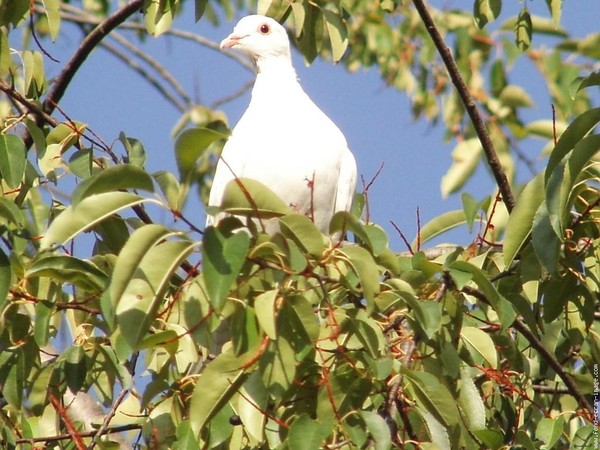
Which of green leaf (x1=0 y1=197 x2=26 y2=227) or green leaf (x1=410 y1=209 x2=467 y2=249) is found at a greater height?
green leaf (x1=410 y1=209 x2=467 y2=249)

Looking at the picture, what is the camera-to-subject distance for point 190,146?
2.33m

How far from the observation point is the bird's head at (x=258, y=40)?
5258mm

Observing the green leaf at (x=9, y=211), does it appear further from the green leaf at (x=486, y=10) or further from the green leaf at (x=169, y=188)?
Result: the green leaf at (x=486, y=10)

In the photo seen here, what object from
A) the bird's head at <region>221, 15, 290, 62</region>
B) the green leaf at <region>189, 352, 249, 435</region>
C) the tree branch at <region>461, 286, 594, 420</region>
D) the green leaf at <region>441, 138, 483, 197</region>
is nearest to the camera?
the green leaf at <region>189, 352, 249, 435</region>

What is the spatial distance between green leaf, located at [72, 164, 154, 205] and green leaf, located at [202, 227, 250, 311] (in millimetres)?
210

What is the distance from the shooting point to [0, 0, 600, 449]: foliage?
2.27 m

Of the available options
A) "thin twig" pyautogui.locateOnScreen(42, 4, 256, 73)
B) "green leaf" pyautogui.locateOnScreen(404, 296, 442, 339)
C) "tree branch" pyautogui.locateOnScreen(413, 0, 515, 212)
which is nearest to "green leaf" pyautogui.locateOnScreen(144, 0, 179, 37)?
"tree branch" pyautogui.locateOnScreen(413, 0, 515, 212)

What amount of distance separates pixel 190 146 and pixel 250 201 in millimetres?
181

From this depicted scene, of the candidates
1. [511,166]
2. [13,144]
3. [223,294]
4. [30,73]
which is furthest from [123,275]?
[511,166]

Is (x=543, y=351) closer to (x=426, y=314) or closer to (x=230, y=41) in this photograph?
(x=426, y=314)

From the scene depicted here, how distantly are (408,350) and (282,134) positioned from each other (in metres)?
1.96

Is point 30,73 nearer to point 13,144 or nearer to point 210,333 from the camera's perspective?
point 13,144

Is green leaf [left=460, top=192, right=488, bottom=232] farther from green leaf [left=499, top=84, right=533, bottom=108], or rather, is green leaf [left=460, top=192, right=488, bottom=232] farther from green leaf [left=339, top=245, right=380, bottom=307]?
green leaf [left=499, top=84, right=533, bottom=108]

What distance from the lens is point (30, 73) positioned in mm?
3334
